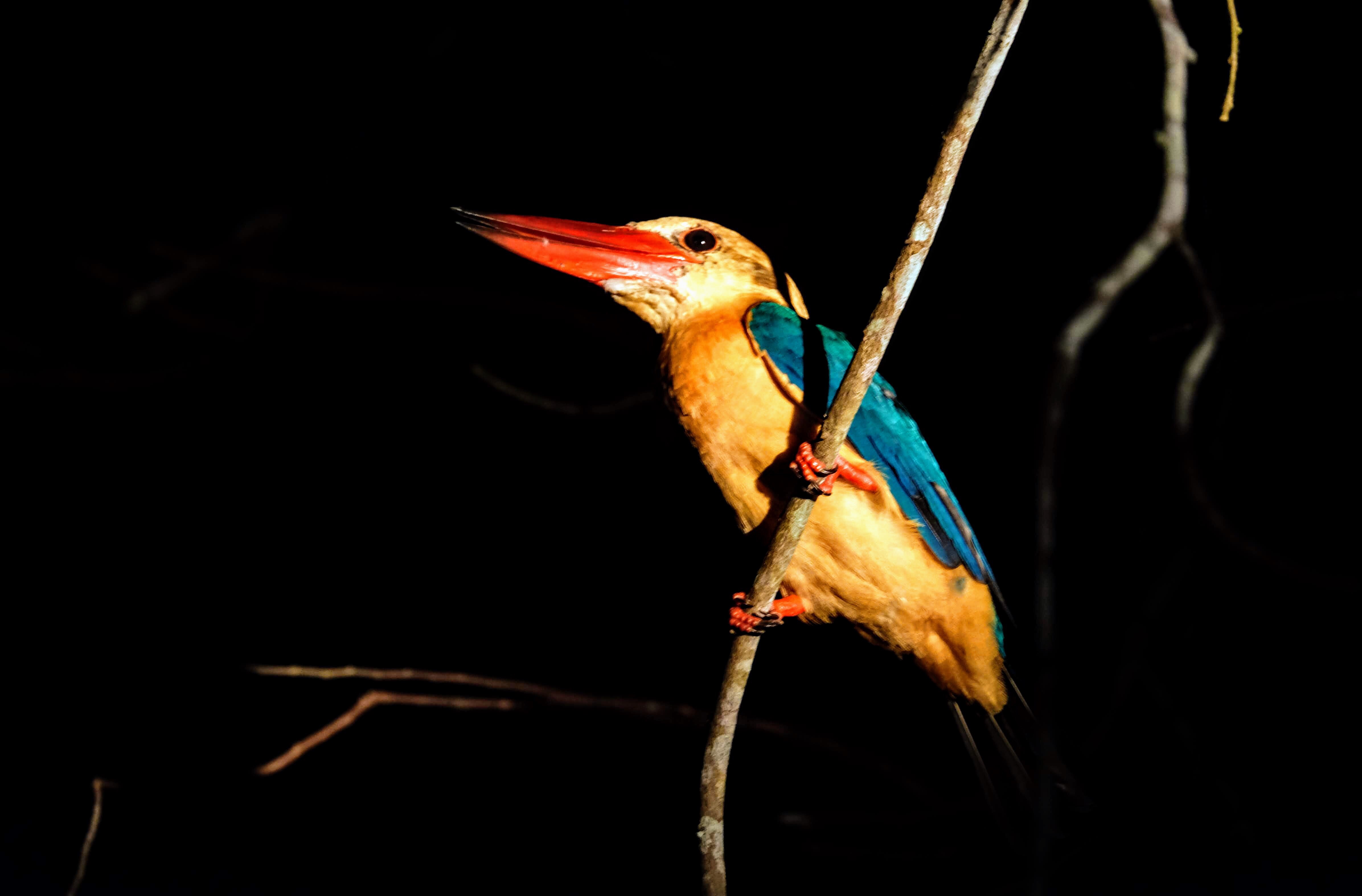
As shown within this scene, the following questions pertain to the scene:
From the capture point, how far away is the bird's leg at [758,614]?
142 centimetres

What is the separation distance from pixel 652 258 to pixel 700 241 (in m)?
0.12

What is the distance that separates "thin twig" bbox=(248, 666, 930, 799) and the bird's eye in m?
0.91

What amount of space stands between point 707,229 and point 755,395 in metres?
0.47

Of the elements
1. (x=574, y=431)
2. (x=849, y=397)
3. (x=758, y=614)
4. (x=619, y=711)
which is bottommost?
(x=619, y=711)

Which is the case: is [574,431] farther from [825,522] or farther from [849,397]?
[849,397]

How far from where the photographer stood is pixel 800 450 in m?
1.44

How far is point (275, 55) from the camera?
9.11 ft

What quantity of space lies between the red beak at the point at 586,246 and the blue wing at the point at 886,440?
0.22 metres

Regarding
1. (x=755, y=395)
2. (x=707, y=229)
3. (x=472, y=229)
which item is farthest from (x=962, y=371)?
(x=472, y=229)

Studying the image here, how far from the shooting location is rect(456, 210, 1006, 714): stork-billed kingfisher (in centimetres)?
159

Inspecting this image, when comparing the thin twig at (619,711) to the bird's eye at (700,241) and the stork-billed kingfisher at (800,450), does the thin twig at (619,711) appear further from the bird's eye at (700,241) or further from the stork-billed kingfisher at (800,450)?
the bird's eye at (700,241)

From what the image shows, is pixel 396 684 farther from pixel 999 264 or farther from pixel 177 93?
pixel 999 264

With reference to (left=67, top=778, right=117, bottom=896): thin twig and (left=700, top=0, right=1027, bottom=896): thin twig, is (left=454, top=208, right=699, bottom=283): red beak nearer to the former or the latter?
(left=700, top=0, right=1027, bottom=896): thin twig

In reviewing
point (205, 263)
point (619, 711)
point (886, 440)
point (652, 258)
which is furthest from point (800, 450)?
point (205, 263)
